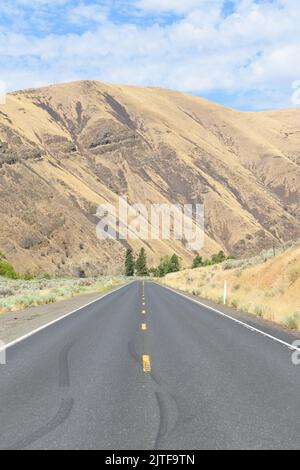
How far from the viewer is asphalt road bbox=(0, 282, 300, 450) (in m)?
5.55

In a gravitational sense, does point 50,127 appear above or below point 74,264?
above

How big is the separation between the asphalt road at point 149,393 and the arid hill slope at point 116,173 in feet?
225

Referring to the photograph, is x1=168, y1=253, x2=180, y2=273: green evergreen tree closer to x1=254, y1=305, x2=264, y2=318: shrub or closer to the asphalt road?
x1=254, y1=305, x2=264, y2=318: shrub

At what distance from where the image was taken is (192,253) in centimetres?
12662

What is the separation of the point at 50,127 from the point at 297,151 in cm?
8965

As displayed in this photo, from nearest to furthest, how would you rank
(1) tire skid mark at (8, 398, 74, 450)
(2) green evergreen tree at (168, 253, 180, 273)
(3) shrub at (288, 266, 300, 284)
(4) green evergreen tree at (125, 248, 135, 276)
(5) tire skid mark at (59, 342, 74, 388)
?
(1) tire skid mark at (8, 398, 74, 450), (5) tire skid mark at (59, 342, 74, 388), (3) shrub at (288, 266, 300, 284), (4) green evergreen tree at (125, 248, 135, 276), (2) green evergreen tree at (168, 253, 180, 273)

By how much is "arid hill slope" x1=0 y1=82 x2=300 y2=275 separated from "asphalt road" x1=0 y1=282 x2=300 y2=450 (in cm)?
6859

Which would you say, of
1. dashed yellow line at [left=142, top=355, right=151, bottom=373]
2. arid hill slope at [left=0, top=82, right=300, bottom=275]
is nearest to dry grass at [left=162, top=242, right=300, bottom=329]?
dashed yellow line at [left=142, top=355, right=151, bottom=373]

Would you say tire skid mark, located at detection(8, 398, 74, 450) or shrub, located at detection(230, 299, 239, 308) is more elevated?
shrub, located at detection(230, 299, 239, 308)

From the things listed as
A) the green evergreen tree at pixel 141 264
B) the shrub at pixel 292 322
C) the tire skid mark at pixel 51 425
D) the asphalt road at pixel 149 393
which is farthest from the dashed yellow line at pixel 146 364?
the green evergreen tree at pixel 141 264

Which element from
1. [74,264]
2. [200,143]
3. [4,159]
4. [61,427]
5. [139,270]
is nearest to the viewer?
[61,427]

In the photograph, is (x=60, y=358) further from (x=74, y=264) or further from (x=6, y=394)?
(x=74, y=264)

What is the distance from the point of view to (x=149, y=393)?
7461mm
